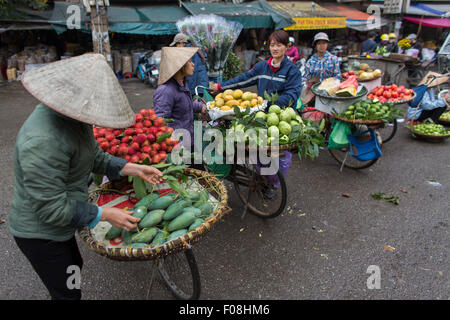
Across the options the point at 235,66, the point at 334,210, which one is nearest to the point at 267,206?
the point at 334,210

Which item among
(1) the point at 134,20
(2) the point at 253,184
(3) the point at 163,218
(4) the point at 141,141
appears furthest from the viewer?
(1) the point at 134,20

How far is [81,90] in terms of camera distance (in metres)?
1.40

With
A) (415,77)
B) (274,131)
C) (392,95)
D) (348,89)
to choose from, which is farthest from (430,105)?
(415,77)

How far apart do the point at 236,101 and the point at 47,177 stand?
2156 millimetres

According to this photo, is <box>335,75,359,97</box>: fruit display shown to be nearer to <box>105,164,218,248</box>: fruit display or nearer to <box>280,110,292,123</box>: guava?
<box>280,110,292,123</box>: guava

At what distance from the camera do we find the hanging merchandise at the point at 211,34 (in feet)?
13.7

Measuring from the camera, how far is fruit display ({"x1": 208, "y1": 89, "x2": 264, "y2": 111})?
313cm

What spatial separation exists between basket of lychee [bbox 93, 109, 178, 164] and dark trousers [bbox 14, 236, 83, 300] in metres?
0.72

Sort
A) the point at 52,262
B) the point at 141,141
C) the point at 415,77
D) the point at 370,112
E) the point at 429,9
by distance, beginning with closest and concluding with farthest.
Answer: the point at 52,262 → the point at 141,141 → the point at 370,112 → the point at 415,77 → the point at 429,9

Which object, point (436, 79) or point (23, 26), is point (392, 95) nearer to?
point (436, 79)

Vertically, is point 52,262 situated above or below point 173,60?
below

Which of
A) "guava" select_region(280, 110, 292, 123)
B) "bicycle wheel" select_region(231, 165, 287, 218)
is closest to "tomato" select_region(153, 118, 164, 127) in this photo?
"guava" select_region(280, 110, 292, 123)

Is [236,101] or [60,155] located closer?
[60,155]

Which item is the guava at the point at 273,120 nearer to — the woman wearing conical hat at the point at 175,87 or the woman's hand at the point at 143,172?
the woman wearing conical hat at the point at 175,87
